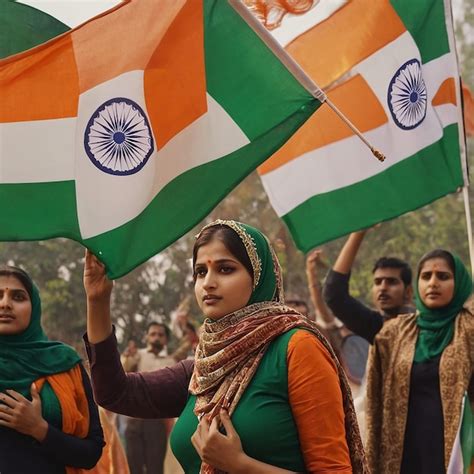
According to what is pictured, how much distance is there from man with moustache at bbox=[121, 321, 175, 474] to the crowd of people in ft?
10.0

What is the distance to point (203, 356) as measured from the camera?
122 inches

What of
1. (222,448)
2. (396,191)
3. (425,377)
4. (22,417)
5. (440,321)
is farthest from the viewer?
(396,191)

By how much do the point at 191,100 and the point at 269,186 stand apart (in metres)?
1.59

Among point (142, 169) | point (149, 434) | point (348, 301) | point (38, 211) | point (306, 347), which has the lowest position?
point (149, 434)

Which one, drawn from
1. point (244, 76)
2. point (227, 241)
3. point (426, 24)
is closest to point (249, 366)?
point (227, 241)

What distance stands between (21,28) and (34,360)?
1.42m

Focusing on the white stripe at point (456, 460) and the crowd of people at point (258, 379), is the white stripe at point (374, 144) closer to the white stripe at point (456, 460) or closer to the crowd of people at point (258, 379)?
the crowd of people at point (258, 379)

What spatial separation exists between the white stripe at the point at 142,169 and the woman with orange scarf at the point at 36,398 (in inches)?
41.9

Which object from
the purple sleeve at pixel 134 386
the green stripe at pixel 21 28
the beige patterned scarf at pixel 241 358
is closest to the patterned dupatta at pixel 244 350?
the beige patterned scarf at pixel 241 358

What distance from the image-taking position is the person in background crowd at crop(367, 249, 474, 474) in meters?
4.76

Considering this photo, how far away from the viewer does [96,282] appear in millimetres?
3287

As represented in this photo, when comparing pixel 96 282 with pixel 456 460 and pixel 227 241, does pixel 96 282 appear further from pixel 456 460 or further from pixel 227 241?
pixel 456 460

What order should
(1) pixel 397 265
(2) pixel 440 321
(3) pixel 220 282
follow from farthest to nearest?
Result: 1. (1) pixel 397 265
2. (2) pixel 440 321
3. (3) pixel 220 282

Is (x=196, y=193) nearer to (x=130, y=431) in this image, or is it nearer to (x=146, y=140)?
(x=146, y=140)
